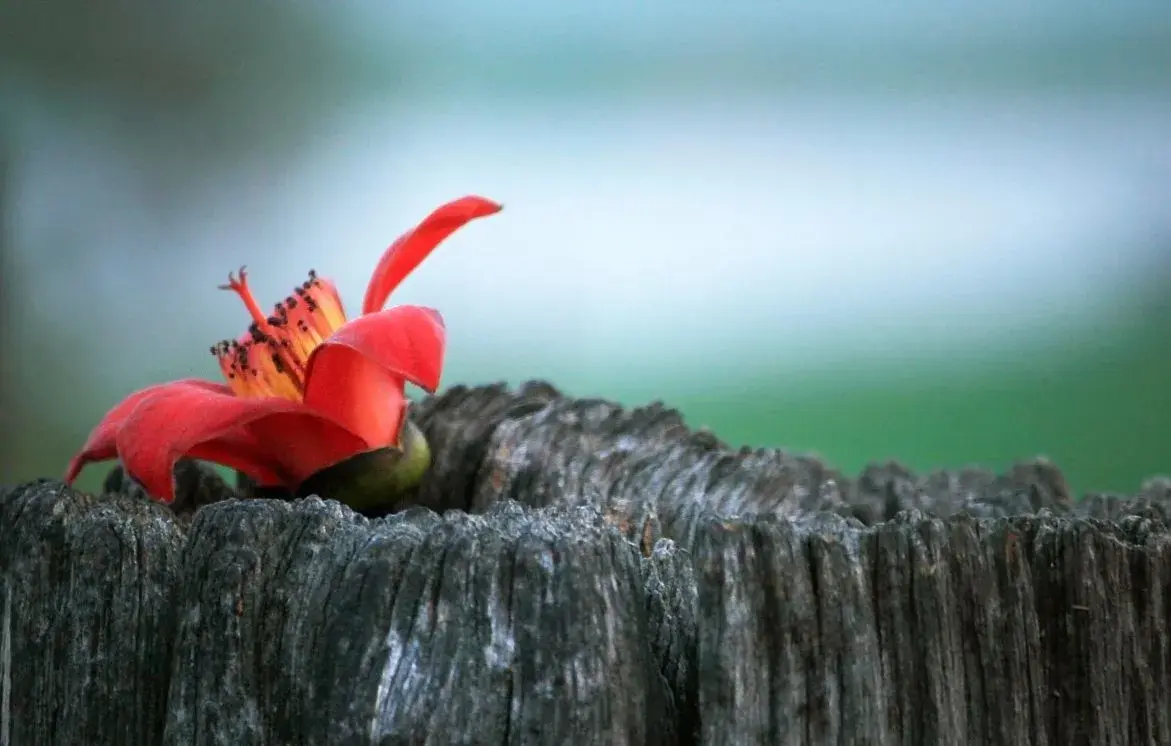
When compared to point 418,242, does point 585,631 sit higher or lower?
lower

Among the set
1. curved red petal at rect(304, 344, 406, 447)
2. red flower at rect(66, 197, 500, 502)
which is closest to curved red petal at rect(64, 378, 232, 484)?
red flower at rect(66, 197, 500, 502)

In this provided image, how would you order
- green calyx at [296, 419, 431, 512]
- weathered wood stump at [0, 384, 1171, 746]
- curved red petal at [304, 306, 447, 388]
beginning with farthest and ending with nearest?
green calyx at [296, 419, 431, 512]
curved red petal at [304, 306, 447, 388]
weathered wood stump at [0, 384, 1171, 746]

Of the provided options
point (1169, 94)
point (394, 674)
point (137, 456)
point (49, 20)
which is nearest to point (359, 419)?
point (137, 456)

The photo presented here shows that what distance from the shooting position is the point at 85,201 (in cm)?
156

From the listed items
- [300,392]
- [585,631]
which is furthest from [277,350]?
[585,631]

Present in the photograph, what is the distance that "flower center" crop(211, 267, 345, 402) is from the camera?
78cm

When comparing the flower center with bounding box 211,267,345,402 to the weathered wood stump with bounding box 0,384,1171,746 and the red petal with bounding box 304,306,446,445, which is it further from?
the weathered wood stump with bounding box 0,384,1171,746

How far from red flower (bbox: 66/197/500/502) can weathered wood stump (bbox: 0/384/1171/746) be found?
0.37ft

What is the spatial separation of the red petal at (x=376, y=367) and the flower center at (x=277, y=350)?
0.19 feet

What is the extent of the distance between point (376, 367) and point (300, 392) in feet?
0.29

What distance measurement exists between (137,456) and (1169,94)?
1629 millimetres

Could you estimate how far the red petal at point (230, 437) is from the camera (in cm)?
68

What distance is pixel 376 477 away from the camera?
0.76 m

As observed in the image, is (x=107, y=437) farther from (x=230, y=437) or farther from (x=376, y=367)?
(x=376, y=367)
